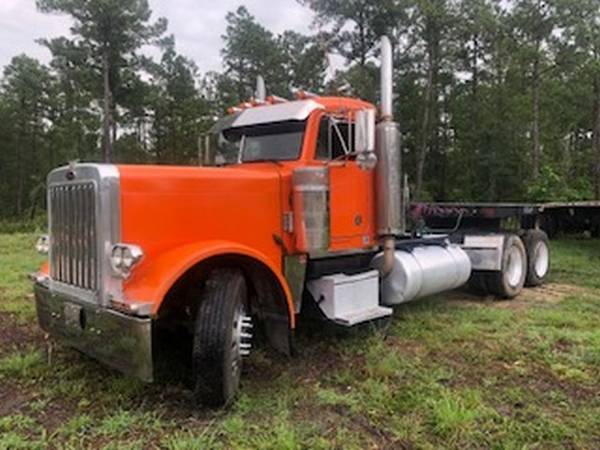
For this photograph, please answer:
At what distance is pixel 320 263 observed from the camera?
5078mm

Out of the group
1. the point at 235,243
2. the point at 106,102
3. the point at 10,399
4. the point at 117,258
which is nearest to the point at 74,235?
the point at 117,258

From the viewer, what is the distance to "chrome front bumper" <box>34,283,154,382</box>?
3357 mm

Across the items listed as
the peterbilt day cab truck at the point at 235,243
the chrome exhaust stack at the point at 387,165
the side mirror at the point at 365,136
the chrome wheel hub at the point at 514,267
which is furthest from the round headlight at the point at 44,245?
the chrome wheel hub at the point at 514,267

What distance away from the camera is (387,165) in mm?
5297

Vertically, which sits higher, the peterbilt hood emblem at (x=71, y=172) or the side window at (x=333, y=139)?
the side window at (x=333, y=139)

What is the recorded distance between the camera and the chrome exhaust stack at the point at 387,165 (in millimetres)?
5273

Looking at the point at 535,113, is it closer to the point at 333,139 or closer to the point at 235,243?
the point at 333,139

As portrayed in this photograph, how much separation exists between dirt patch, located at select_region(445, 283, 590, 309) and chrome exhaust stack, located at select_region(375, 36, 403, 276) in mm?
2619

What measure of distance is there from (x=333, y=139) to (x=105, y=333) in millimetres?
2646

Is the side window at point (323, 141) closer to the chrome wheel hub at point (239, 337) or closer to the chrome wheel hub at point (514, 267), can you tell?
the chrome wheel hub at point (239, 337)

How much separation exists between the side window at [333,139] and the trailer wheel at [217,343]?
1.73 meters

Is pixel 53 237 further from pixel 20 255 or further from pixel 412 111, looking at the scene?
pixel 412 111

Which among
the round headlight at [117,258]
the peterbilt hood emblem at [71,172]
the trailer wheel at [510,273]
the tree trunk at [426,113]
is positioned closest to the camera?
the round headlight at [117,258]

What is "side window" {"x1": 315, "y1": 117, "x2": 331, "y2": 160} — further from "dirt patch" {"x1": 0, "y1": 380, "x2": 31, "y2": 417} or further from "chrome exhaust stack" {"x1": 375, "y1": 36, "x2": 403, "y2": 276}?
"dirt patch" {"x1": 0, "y1": 380, "x2": 31, "y2": 417}
